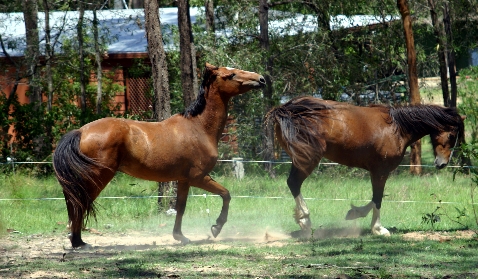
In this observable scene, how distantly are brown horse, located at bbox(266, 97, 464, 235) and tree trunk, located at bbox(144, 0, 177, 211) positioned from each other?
8.42ft

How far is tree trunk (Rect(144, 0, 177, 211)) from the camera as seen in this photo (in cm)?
→ 1116

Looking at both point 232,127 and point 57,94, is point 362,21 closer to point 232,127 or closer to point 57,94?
point 232,127

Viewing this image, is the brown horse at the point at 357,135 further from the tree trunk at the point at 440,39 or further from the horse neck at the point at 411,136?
the tree trunk at the point at 440,39

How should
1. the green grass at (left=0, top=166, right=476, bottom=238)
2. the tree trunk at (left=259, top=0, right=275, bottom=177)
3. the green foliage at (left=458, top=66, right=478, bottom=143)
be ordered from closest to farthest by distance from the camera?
the green grass at (left=0, top=166, right=476, bottom=238), the tree trunk at (left=259, top=0, right=275, bottom=177), the green foliage at (left=458, top=66, right=478, bottom=143)

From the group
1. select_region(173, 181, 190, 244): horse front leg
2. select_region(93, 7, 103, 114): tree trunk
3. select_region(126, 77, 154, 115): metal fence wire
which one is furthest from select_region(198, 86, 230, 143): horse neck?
select_region(126, 77, 154, 115): metal fence wire

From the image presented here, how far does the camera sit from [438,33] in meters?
16.5

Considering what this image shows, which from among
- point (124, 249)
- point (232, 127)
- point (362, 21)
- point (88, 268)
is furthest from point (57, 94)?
point (88, 268)

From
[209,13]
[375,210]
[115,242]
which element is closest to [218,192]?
[115,242]

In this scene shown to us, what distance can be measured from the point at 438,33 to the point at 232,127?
5.64 m

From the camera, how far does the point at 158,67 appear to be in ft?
36.9

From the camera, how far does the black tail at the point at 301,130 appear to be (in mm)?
9102

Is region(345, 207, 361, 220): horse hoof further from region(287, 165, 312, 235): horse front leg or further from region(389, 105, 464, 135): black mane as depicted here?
region(389, 105, 464, 135): black mane

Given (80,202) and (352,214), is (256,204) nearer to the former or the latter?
(352,214)

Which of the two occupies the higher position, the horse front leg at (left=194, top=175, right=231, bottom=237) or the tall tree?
the tall tree
